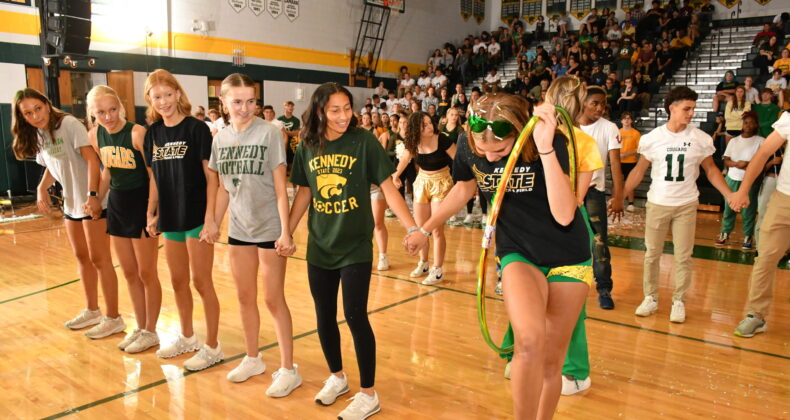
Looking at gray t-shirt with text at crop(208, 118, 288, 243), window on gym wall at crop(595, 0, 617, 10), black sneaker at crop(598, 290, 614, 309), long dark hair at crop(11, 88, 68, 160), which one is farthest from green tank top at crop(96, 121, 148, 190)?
window on gym wall at crop(595, 0, 617, 10)

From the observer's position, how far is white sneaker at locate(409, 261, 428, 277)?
6105mm

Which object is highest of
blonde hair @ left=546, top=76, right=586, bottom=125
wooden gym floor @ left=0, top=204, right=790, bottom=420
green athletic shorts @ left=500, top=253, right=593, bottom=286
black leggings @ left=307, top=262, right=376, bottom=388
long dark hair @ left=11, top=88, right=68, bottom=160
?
blonde hair @ left=546, top=76, right=586, bottom=125

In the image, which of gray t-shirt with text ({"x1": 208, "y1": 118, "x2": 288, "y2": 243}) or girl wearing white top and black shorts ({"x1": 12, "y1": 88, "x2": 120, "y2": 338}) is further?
girl wearing white top and black shorts ({"x1": 12, "y1": 88, "x2": 120, "y2": 338})

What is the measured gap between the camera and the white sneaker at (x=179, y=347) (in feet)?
12.8

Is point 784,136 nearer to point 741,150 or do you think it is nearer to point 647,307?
point 647,307

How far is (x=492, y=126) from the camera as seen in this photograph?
2.27m

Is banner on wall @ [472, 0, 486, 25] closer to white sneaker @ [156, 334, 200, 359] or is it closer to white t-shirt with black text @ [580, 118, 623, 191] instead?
white t-shirt with black text @ [580, 118, 623, 191]

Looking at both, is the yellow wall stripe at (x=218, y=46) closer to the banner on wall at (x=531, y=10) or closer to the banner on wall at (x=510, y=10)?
the banner on wall at (x=510, y=10)

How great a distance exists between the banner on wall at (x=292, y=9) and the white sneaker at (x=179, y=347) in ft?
52.2

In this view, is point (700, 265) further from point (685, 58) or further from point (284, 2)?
point (284, 2)

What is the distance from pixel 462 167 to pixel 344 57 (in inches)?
712

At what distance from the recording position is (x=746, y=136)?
23.9ft

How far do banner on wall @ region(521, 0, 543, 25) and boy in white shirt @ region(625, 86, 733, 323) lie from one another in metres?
20.0

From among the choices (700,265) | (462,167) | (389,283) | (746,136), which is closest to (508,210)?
(462,167)
